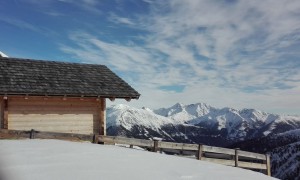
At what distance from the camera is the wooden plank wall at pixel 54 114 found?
2067 cm

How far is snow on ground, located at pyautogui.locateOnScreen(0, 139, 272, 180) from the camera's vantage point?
11.1m

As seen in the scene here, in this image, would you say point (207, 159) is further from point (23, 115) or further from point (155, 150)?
point (23, 115)

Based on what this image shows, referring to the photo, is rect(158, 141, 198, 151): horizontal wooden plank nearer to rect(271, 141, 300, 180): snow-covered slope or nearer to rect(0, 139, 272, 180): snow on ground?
rect(0, 139, 272, 180): snow on ground

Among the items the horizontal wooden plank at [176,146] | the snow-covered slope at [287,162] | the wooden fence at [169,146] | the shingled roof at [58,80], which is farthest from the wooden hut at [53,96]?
the snow-covered slope at [287,162]

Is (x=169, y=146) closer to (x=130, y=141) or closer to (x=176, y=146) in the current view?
(x=176, y=146)

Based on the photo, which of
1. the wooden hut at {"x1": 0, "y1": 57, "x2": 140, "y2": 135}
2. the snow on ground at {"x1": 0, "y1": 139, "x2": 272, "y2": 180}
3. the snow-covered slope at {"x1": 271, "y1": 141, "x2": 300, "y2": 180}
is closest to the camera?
the snow on ground at {"x1": 0, "y1": 139, "x2": 272, "y2": 180}

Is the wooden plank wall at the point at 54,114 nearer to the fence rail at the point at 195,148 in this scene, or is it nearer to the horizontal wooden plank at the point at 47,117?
the horizontal wooden plank at the point at 47,117

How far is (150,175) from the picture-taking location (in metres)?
12.1

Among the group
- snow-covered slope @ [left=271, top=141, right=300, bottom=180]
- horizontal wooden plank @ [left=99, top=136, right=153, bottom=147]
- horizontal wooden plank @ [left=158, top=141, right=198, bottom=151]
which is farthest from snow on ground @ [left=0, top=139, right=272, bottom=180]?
snow-covered slope @ [left=271, top=141, right=300, bottom=180]

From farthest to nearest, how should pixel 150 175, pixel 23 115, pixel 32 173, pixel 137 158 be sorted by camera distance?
pixel 23 115
pixel 137 158
pixel 150 175
pixel 32 173

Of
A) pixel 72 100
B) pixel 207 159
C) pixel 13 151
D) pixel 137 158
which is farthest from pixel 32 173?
pixel 72 100

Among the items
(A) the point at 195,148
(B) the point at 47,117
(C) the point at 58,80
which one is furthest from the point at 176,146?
(C) the point at 58,80

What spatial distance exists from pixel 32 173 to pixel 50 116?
11144 mm

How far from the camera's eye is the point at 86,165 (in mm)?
12820
